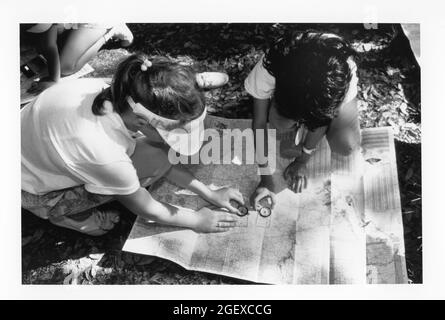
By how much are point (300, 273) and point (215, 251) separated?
44cm

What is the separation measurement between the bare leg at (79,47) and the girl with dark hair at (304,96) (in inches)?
30.2

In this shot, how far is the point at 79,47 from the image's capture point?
8.27 ft

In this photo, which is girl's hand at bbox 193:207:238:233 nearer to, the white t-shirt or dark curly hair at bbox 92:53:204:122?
the white t-shirt

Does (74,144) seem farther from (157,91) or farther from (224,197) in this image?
(224,197)

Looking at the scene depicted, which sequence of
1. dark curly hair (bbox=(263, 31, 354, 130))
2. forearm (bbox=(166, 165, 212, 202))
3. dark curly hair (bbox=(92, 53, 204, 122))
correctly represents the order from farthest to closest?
1. forearm (bbox=(166, 165, 212, 202))
2. dark curly hair (bbox=(263, 31, 354, 130))
3. dark curly hair (bbox=(92, 53, 204, 122))

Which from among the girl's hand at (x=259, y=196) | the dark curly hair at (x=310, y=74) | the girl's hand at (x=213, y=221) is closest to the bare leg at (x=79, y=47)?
the dark curly hair at (x=310, y=74)

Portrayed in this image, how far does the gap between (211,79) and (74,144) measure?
2.41 feet

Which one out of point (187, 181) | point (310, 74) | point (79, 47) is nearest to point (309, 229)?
point (187, 181)

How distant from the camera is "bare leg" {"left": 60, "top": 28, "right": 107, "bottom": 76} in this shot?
8.25 feet

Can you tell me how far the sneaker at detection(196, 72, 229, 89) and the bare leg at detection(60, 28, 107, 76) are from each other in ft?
1.70

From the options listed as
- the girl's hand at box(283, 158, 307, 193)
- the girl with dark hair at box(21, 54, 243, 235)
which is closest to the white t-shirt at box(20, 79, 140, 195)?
the girl with dark hair at box(21, 54, 243, 235)

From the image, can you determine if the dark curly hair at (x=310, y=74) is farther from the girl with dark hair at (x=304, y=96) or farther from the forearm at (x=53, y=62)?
the forearm at (x=53, y=62)

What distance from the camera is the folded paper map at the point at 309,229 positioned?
2531 millimetres
